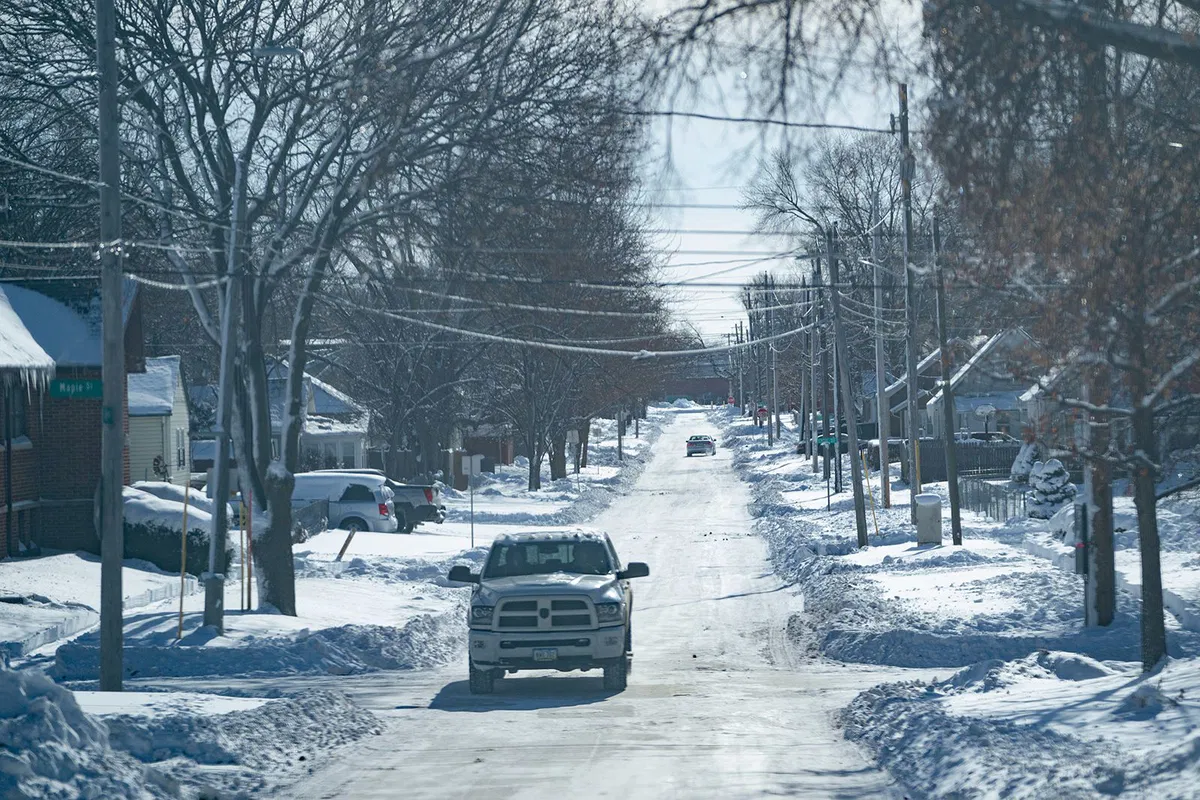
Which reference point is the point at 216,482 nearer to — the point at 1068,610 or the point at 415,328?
the point at 1068,610

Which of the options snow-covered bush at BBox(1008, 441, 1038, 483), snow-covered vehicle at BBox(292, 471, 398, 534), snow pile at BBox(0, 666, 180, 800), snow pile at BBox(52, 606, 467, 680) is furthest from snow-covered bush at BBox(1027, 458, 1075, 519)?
snow pile at BBox(0, 666, 180, 800)

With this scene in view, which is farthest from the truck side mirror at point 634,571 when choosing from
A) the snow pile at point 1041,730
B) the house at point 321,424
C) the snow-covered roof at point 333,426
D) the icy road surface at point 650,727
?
the snow-covered roof at point 333,426

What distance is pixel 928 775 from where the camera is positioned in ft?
36.1

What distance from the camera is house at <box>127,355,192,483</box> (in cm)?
4659

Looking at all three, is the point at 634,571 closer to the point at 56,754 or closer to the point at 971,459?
the point at 56,754

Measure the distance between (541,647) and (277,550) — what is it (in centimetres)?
748

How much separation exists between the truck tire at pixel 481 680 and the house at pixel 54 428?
15.2 m

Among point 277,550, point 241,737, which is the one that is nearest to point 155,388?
A: point 277,550

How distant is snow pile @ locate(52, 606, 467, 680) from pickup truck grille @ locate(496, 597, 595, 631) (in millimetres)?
3994

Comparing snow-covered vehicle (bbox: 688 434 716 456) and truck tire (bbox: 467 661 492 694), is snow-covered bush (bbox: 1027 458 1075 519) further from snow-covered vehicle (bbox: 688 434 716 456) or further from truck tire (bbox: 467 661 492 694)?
snow-covered vehicle (bbox: 688 434 716 456)

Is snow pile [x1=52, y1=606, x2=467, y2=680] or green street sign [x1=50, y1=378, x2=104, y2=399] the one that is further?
snow pile [x1=52, y1=606, x2=467, y2=680]

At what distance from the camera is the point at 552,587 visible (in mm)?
16938

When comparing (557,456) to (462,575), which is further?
(557,456)

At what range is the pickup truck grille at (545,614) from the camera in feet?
55.3
